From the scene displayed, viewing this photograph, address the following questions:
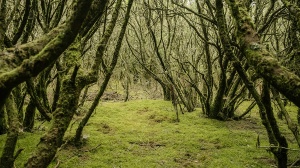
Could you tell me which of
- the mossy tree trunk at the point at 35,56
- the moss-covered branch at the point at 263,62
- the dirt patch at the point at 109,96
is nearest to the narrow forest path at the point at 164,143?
the mossy tree trunk at the point at 35,56

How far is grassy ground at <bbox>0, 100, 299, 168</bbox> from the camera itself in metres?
6.18

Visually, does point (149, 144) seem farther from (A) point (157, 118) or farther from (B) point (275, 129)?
(B) point (275, 129)

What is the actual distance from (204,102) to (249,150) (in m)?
3.27

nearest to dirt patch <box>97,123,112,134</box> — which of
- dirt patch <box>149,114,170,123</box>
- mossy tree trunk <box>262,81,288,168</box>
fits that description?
dirt patch <box>149,114,170,123</box>

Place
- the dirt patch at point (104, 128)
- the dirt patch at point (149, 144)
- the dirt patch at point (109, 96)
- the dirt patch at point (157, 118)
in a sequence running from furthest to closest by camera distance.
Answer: the dirt patch at point (109, 96) → the dirt patch at point (157, 118) → the dirt patch at point (104, 128) → the dirt patch at point (149, 144)

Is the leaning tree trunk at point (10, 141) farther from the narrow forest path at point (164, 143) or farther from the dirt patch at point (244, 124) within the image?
the dirt patch at point (244, 124)

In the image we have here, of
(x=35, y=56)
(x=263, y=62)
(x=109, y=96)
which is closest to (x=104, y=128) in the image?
(x=35, y=56)

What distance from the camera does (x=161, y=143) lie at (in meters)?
7.50

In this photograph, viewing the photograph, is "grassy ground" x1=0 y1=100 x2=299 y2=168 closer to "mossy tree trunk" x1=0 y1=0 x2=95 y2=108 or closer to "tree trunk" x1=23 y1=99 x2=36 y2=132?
"tree trunk" x1=23 y1=99 x2=36 y2=132

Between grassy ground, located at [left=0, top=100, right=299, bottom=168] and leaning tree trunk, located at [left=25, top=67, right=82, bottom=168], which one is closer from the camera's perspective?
leaning tree trunk, located at [left=25, top=67, right=82, bottom=168]

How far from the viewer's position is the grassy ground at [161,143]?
6176 mm

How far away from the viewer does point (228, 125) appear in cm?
Answer: 920

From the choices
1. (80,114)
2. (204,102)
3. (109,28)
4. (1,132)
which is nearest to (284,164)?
(109,28)

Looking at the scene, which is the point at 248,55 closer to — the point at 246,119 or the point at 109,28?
the point at 109,28
